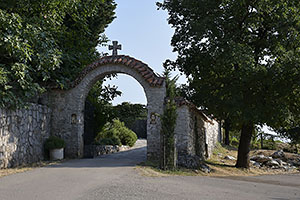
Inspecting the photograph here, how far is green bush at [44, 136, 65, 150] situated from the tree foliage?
180 centimetres

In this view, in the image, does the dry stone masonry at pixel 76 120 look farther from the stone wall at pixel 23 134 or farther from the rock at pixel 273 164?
the rock at pixel 273 164

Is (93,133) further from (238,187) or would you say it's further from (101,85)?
(238,187)

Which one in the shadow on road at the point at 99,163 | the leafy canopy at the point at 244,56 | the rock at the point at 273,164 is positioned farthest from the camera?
the rock at the point at 273,164

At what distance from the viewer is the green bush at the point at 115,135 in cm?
1725

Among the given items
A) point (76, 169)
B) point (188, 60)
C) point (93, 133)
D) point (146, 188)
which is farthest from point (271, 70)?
point (93, 133)

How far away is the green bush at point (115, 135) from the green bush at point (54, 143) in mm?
5025

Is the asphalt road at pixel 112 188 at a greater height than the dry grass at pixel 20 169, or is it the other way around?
the dry grass at pixel 20 169

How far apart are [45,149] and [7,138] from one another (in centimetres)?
243

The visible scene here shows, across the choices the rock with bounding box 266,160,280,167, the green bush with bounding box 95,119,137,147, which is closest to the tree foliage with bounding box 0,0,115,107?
the green bush with bounding box 95,119,137,147

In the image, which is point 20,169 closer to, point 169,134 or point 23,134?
point 23,134

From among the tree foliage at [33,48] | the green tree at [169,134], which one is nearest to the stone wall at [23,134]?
the tree foliage at [33,48]

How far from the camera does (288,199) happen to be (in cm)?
620

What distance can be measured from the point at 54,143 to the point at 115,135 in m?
7.08

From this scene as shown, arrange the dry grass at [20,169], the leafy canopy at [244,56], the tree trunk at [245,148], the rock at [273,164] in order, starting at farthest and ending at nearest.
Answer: the rock at [273,164], the tree trunk at [245,148], the leafy canopy at [244,56], the dry grass at [20,169]
